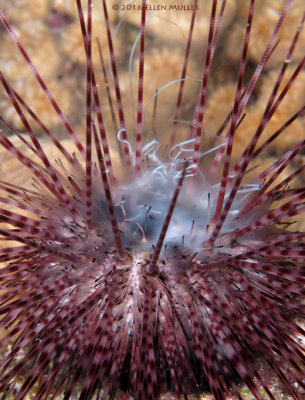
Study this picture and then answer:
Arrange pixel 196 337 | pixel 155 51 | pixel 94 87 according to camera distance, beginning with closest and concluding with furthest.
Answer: pixel 94 87 → pixel 196 337 → pixel 155 51

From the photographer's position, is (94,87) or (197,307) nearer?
(94,87)

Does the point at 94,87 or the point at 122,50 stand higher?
the point at 122,50

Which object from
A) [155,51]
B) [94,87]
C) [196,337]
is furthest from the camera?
[155,51]

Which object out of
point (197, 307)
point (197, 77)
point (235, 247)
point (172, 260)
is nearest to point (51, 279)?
point (172, 260)

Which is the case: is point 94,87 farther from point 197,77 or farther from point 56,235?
point 197,77

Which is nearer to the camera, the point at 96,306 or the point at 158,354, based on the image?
the point at 96,306

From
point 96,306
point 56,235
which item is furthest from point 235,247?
point 56,235

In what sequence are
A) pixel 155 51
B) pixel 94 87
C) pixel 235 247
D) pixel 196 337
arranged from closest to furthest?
pixel 94 87 → pixel 196 337 → pixel 235 247 → pixel 155 51

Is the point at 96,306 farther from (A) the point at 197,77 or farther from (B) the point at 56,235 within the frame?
(A) the point at 197,77

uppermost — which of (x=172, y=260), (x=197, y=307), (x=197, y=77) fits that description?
(x=197, y=77)
